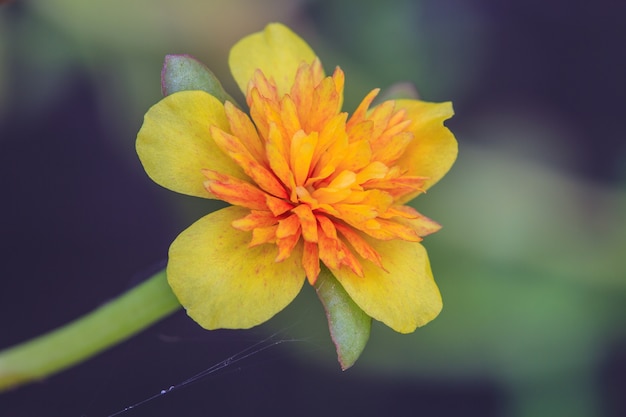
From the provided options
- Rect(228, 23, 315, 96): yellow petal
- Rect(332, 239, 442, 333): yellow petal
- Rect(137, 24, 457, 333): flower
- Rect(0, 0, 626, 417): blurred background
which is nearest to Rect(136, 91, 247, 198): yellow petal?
Rect(137, 24, 457, 333): flower

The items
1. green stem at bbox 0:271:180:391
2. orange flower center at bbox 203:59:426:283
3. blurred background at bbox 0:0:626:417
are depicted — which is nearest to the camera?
orange flower center at bbox 203:59:426:283

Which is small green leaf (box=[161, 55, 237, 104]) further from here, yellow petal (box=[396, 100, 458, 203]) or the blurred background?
the blurred background

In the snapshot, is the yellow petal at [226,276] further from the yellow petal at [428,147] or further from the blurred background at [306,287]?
the blurred background at [306,287]

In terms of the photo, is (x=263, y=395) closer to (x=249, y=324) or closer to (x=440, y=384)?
(x=440, y=384)

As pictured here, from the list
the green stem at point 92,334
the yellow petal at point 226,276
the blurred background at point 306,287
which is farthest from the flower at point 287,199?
the blurred background at point 306,287

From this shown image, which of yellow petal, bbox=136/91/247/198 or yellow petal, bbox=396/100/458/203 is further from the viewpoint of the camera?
yellow petal, bbox=396/100/458/203

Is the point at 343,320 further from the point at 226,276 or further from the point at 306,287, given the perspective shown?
the point at 306,287

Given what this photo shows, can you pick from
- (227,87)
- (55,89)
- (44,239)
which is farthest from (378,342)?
(55,89)

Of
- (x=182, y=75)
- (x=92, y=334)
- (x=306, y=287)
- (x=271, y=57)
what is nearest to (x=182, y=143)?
(x=182, y=75)
